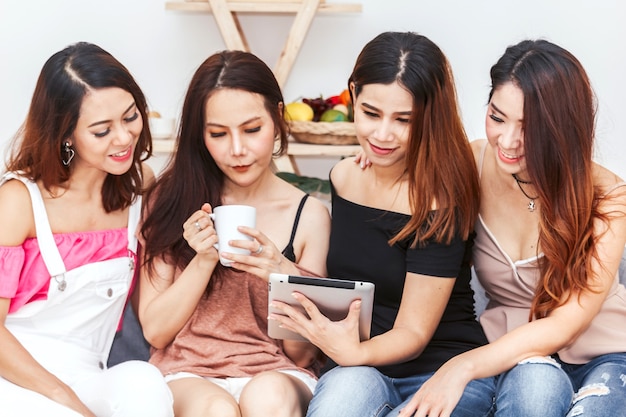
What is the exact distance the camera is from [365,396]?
5.21ft

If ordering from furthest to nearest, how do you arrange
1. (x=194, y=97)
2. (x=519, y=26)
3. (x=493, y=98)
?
(x=519, y=26), (x=194, y=97), (x=493, y=98)

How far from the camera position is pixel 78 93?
169 centimetres

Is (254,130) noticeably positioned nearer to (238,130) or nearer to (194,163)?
(238,130)

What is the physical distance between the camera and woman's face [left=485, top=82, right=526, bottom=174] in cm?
162

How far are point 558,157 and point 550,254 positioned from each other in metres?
0.20

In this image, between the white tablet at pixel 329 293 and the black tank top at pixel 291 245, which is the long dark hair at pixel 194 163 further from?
the white tablet at pixel 329 293

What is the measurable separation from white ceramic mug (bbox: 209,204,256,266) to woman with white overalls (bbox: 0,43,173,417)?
0.27m

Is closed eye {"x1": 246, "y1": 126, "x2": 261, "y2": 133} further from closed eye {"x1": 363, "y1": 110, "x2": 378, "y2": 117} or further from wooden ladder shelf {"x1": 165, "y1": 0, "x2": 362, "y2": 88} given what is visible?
wooden ladder shelf {"x1": 165, "y1": 0, "x2": 362, "y2": 88}

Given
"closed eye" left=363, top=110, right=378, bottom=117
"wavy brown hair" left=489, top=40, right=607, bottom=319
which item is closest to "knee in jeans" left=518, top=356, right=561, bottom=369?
"wavy brown hair" left=489, top=40, right=607, bottom=319

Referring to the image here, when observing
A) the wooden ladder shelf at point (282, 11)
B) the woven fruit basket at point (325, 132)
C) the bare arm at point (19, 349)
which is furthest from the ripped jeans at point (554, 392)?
the wooden ladder shelf at point (282, 11)

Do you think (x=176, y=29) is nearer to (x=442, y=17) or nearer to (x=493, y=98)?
(x=442, y=17)

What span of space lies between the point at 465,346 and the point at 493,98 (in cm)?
53

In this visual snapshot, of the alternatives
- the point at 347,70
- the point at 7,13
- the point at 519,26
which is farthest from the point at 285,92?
the point at 7,13

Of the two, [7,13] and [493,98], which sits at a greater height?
[7,13]
